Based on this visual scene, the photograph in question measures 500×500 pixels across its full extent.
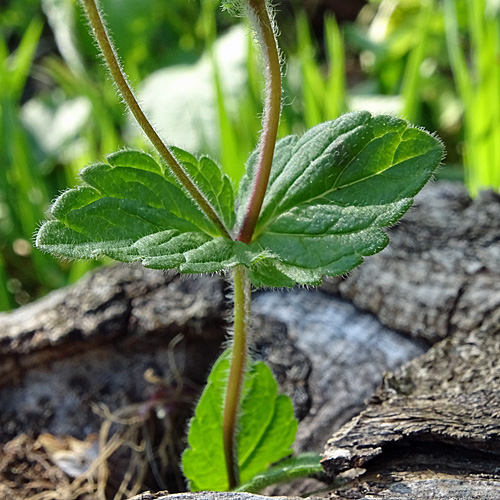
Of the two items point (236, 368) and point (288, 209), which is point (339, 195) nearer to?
point (288, 209)

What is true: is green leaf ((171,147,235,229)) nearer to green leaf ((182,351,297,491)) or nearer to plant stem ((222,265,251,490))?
plant stem ((222,265,251,490))

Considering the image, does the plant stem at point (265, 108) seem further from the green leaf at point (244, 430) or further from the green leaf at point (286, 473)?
the green leaf at point (286, 473)

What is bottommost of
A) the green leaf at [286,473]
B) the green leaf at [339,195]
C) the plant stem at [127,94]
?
the green leaf at [286,473]

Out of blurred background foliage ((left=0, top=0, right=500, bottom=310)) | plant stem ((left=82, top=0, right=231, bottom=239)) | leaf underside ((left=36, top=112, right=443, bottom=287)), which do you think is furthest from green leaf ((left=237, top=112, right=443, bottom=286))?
blurred background foliage ((left=0, top=0, right=500, bottom=310))

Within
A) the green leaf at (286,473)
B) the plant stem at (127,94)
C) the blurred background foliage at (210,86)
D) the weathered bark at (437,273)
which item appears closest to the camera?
the plant stem at (127,94)

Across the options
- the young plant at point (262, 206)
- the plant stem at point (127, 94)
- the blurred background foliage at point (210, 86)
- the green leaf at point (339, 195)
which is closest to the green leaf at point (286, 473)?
the young plant at point (262, 206)

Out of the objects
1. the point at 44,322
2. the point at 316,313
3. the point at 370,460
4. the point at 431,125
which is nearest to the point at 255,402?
the point at 370,460
